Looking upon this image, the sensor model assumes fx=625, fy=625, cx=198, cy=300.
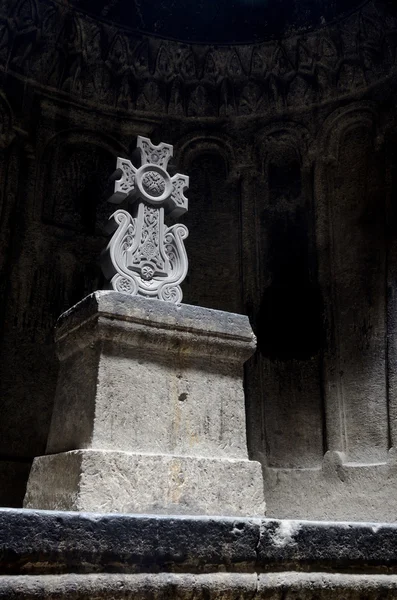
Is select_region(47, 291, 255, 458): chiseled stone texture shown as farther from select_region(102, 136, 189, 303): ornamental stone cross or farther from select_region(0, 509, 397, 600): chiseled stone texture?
select_region(0, 509, 397, 600): chiseled stone texture

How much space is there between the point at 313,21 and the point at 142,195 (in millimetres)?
3244

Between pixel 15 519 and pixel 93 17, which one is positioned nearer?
pixel 15 519

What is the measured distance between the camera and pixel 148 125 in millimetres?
5496

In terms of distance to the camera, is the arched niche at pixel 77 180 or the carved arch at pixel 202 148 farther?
the carved arch at pixel 202 148

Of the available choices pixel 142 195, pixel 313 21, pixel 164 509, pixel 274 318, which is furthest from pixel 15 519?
pixel 313 21

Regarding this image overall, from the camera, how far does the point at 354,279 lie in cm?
469

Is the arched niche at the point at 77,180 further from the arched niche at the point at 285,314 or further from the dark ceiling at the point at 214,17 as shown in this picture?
the arched niche at the point at 285,314

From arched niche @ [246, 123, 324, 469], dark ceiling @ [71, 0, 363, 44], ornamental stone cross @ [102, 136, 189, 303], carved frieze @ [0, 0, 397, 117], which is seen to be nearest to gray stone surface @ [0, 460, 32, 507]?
arched niche @ [246, 123, 324, 469]

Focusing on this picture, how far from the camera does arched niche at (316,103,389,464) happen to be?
430 centimetres

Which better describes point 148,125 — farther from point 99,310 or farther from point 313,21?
point 99,310

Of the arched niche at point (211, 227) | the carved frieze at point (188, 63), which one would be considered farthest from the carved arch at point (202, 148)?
the carved frieze at point (188, 63)

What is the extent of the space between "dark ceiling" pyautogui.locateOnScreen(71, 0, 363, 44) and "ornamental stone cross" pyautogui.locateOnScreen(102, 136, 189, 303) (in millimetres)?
2881

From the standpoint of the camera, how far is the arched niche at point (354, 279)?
4301mm

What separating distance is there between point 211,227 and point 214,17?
6.20ft
